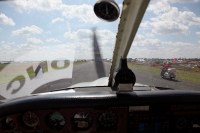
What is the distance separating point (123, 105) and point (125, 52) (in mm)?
773

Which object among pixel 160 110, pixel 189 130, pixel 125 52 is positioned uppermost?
pixel 125 52

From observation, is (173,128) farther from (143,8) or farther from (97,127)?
(143,8)

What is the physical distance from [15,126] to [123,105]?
1.11m

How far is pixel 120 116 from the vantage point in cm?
292

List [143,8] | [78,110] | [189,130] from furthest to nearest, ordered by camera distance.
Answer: [189,130] < [78,110] < [143,8]


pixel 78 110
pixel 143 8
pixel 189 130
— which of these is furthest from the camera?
pixel 189 130

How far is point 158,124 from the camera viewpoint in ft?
9.55

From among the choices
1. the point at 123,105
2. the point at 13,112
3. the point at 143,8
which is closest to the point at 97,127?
the point at 123,105

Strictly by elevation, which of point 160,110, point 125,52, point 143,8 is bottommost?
point 160,110

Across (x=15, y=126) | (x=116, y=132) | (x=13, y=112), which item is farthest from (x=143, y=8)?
(x=15, y=126)

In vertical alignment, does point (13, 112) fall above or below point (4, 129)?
above

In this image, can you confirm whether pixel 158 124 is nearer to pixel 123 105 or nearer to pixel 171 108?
pixel 171 108

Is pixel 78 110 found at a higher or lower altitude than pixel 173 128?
higher

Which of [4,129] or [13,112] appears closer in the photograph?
[13,112]
